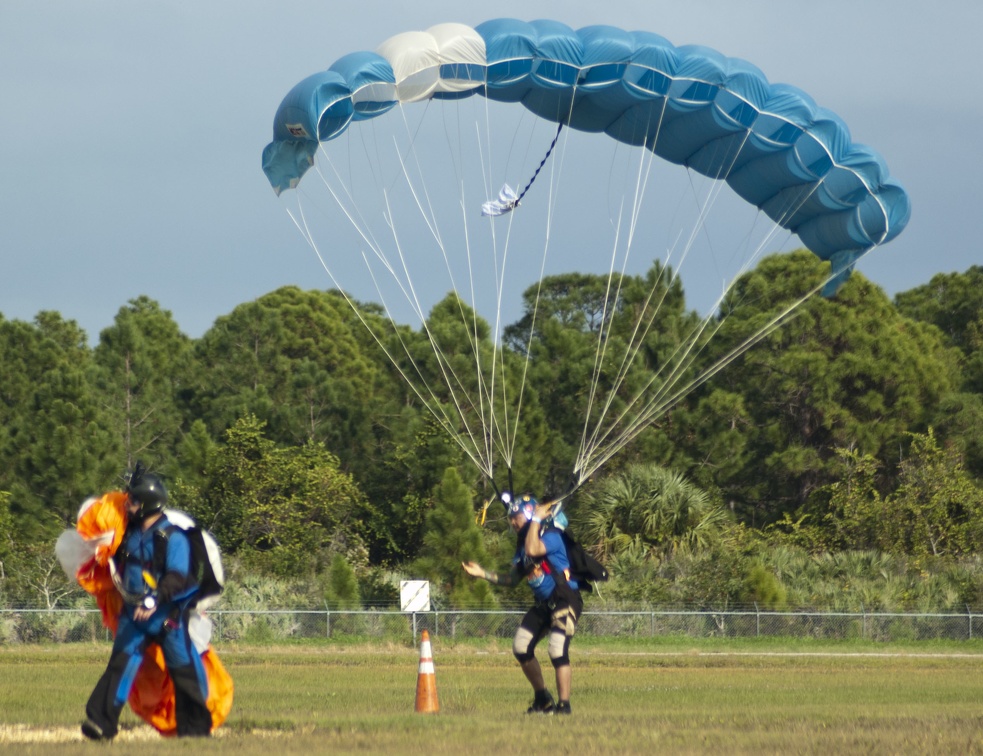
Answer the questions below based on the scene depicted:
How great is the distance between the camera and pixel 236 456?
31.2 metres

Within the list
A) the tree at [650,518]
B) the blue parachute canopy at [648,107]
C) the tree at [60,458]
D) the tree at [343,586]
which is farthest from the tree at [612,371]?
the blue parachute canopy at [648,107]

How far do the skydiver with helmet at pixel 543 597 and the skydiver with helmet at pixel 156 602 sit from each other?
244 cm

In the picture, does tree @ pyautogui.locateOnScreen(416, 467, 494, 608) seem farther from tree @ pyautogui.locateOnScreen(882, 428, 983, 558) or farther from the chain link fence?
tree @ pyautogui.locateOnScreen(882, 428, 983, 558)

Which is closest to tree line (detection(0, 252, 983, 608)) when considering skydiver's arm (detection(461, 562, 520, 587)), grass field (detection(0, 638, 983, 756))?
grass field (detection(0, 638, 983, 756))

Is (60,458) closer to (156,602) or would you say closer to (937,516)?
(937,516)

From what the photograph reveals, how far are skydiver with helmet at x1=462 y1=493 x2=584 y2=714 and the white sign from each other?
14.2m

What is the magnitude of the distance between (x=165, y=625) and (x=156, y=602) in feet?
0.56

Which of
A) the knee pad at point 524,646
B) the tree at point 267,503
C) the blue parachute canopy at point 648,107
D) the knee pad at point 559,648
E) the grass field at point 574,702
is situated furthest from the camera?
the tree at point 267,503

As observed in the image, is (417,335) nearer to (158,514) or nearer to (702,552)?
(702,552)

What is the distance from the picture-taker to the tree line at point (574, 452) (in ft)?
91.7

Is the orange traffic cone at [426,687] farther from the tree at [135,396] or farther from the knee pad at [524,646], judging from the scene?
the tree at [135,396]

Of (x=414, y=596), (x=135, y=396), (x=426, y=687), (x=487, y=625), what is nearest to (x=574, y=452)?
(x=487, y=625)

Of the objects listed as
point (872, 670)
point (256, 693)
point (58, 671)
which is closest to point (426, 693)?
point (256, 693)

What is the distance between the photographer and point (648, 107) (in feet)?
54.7
